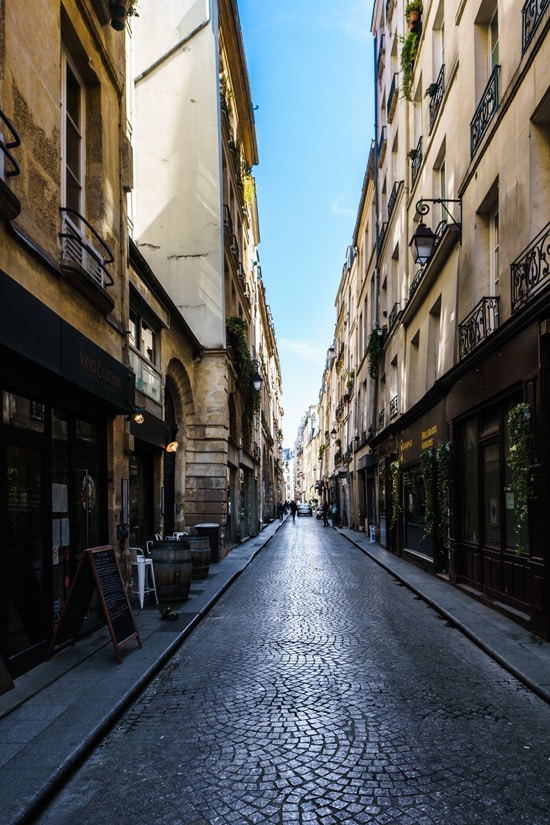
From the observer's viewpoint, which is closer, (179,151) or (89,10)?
(89,10)

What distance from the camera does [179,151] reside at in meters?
18.4

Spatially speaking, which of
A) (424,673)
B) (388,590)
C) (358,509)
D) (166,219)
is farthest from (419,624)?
(358,509)

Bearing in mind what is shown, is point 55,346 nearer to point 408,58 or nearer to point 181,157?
point 181,157

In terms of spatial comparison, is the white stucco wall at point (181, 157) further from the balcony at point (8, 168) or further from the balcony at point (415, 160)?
the balcony at point (8, 168)

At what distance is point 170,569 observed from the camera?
9.84 metres

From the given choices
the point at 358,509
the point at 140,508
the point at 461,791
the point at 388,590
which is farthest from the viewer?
the point at 358,509

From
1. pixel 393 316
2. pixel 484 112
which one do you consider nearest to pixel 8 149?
pixel 484 112

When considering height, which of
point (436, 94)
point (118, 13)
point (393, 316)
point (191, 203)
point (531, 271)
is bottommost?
point (531, 271)

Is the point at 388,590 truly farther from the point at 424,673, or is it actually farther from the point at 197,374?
the point at 197,374

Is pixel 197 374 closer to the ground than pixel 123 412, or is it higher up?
higher up

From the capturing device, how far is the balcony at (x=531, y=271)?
8.01 metres

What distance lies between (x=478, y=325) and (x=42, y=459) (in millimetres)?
A: 7513

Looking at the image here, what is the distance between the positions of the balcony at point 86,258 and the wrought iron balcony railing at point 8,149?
1257 mm

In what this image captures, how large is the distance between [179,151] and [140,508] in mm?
10978
